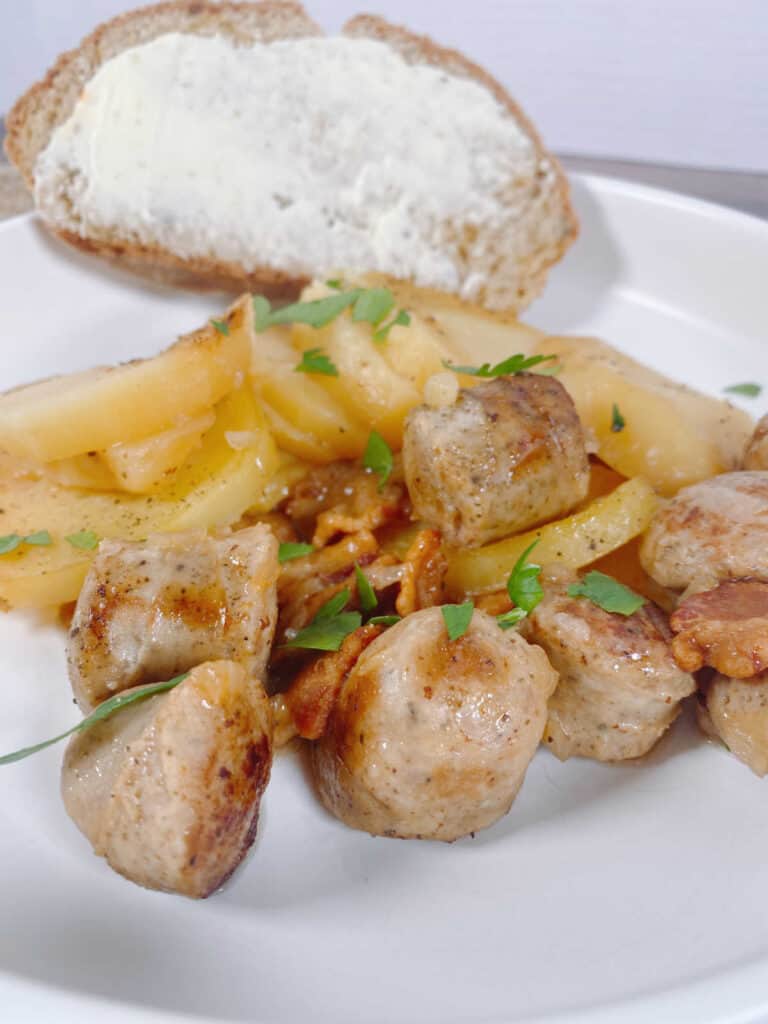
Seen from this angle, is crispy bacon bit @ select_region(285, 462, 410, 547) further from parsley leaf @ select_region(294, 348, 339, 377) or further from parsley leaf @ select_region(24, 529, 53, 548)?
parsley leaf @ select_region(24, 529, 53, 548)

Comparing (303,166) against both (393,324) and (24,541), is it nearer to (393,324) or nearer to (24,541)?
(393,324)

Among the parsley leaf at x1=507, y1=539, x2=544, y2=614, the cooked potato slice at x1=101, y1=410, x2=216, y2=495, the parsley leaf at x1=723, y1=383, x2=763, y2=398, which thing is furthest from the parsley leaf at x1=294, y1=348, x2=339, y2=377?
the parsley leaf at x1=723, y1=383, x2=763, y2=398

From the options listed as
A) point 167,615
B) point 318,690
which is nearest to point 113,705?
point 167,615

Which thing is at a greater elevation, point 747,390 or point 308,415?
point 308,415

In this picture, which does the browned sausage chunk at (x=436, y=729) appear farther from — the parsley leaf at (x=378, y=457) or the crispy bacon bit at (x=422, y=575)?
the parsley leaf at (x=378, y=457)

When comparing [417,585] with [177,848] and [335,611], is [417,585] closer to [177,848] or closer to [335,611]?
[335,611]

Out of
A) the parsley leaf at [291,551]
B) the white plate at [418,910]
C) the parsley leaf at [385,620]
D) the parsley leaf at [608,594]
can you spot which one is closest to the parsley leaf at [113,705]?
the white plate at [418,910]

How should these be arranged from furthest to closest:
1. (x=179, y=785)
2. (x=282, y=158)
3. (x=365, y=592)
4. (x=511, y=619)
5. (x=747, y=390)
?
(x=282, y=158)
(x=747, y=390)
(x=365, y=592)
(x=511, y=619)
(x=179, y=785)
